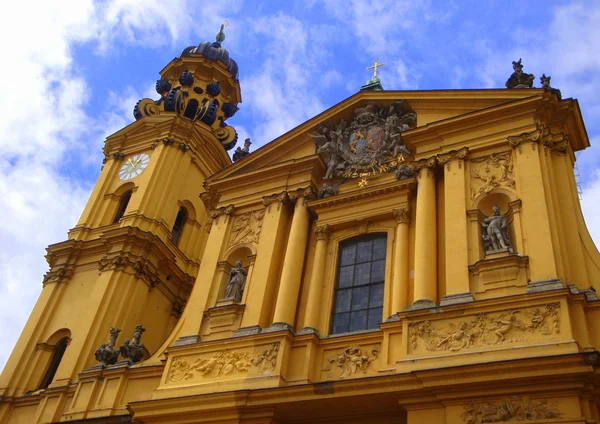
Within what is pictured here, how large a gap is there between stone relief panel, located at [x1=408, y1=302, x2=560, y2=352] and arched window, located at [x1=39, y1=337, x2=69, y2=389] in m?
10.5

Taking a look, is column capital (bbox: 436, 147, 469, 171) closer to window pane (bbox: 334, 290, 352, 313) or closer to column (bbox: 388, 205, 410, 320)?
column (bbox: 388, 205, 410, 320)

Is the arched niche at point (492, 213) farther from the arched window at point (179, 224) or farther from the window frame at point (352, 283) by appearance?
the arched window at point (179, 224)

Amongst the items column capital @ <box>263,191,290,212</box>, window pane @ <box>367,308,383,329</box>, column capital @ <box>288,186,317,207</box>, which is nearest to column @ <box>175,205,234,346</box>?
column capital @ <box>263,191,290,212</box>

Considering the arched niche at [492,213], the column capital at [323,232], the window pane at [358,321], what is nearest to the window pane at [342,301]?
the window pane at [358,321]

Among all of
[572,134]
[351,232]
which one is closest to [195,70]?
[351,232]

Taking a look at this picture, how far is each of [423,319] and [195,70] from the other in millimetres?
17534

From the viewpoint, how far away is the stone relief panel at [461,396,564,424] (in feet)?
28.3

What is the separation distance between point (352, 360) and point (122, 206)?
40.1 feet

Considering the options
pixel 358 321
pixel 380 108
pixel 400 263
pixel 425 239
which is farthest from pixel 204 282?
pixel 380 108

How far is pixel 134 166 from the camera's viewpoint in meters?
21.7

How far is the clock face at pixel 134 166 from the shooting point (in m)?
21.4

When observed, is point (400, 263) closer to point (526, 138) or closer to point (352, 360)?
point (352, 360)

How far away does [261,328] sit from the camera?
12203mm

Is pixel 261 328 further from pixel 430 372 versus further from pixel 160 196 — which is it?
pixel 160 196
